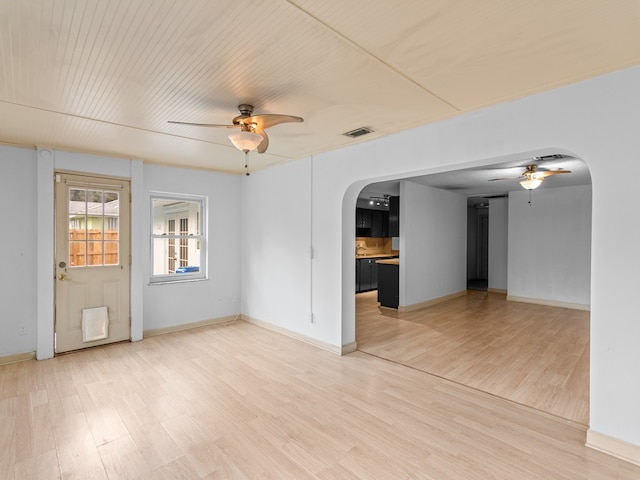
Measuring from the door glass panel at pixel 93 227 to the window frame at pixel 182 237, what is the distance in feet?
1.65

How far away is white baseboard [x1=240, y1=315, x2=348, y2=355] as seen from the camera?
4241 millimetres

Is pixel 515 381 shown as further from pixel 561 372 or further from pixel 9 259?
pixel 9 259

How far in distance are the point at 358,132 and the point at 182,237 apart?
3.50 m

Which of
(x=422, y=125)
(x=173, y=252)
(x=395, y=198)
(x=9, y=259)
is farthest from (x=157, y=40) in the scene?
(x=395, y=198)

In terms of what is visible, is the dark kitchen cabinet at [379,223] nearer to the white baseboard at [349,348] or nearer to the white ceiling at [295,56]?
the white baseboard at [349,348]

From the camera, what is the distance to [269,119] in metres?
2.65

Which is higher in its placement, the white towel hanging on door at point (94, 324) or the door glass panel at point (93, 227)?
the door glass panel at point (93, 227)

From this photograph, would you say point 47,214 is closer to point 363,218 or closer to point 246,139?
point 246,139

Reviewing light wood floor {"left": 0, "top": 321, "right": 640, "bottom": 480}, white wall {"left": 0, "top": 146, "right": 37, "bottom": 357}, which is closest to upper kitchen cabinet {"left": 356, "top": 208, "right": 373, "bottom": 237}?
light wood floor {"left": 0, "top": 321, "right": 640, "bottom": 480}

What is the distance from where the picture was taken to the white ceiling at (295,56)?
168 centimetres

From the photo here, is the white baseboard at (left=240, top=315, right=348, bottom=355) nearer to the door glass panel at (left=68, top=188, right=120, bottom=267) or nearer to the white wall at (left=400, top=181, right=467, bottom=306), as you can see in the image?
the door glass panel at (left=68, top=188, right=120, bottom=267)

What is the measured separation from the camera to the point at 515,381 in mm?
3420

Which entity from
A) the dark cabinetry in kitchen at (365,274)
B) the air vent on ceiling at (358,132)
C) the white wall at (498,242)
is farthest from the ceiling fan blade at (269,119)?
the white wall at (498,242)

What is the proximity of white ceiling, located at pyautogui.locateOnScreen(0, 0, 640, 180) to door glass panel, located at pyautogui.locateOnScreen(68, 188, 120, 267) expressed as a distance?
1.28 m
